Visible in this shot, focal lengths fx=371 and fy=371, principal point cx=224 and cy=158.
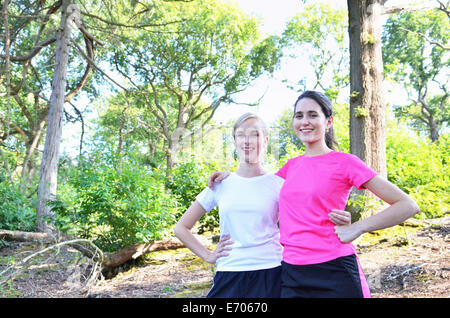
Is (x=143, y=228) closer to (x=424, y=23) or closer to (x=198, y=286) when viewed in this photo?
(x=198, y=286)

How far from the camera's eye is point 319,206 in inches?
67.2

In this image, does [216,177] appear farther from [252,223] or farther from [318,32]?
[318,32]

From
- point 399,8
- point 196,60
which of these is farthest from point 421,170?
point 196,60

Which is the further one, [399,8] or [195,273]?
[399,8]

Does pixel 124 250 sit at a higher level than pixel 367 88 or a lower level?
lower

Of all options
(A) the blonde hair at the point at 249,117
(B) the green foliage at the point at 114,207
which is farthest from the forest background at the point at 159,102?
(A) the blonde hair at the point at 249,117

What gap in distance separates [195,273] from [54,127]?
6348mm

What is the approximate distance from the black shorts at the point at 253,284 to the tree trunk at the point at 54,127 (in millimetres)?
8934

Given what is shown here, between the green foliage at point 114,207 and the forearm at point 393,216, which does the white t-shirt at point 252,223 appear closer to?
the forearm at point 393,216

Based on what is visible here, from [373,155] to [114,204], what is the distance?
439 centimetres

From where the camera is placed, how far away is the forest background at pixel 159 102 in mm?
6398

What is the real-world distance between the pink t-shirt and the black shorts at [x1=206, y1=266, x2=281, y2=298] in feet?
0.41

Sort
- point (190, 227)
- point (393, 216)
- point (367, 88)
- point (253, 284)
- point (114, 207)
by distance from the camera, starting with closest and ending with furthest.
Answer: point (393, 216)
point (253, 284)
point (190, 227)
point (114, 207)
point (367, 88)

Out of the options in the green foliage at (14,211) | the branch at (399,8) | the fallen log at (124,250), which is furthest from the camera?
the green foliage at (14,211)
